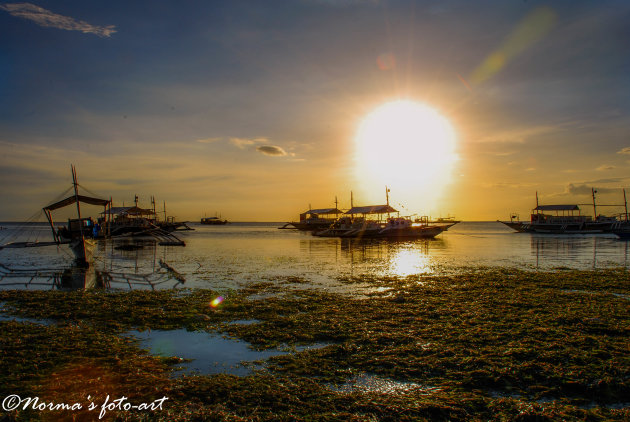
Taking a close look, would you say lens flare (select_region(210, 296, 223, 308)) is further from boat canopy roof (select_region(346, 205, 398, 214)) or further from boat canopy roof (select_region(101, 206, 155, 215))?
boat canopy roof (select_region(101, 206, 155, 215))

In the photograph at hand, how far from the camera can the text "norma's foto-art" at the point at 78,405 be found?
4.91m

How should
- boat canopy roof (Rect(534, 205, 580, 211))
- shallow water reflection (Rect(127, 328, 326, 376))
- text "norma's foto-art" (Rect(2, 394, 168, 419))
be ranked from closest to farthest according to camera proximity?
text "norma's foto-art" (Rect(2, 394, 168, 419)) → shallow water reflection (Rect(127, 328, 326, 376)) → boat canopy roof (Rect(534, 205, 580, 211))

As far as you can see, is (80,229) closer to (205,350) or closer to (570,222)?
(205,350)

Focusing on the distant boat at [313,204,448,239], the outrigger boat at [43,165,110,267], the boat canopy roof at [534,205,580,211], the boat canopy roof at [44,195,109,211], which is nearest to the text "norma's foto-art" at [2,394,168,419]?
the outrigger boat at [43,165,110,267]

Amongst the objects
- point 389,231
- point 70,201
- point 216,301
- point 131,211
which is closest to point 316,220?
point 389,231

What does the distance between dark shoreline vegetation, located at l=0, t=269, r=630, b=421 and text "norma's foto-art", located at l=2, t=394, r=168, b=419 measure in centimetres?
12

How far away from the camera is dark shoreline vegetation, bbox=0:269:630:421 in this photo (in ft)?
16.4

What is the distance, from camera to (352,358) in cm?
683

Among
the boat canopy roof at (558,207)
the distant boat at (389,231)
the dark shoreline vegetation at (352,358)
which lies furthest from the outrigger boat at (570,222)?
the dark shoreline vegetation at (352,358)

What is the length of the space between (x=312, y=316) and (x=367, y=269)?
12009mm

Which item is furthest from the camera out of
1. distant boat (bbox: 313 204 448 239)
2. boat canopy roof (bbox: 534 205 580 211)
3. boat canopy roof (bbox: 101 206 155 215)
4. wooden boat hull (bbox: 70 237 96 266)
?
boat canopy roof (bbox: 534 205 580 211)

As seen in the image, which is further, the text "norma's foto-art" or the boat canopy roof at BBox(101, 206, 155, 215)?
the boat canopy roof at BBox(101, 206, 155, 215)

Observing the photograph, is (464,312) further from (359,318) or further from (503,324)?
(359,318)

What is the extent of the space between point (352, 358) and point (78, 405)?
442cm
